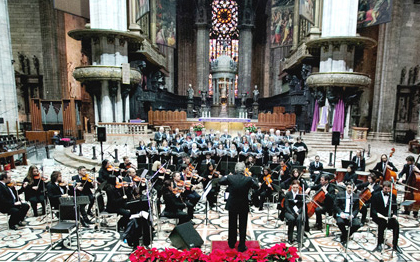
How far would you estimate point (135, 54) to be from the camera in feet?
64.5

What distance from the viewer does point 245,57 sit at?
35.0 metres

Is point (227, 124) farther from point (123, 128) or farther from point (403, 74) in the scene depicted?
point (403, 74)

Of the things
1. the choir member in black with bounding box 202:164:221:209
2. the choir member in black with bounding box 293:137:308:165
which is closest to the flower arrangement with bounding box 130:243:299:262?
the choir member in black with bounding box 202:164:221:209

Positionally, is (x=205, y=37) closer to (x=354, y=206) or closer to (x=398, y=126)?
(x=398, y=126)

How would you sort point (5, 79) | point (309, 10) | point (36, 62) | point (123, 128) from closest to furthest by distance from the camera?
point (5, 79) → point (123, 128) → point (309, 10) → point (36, 62)

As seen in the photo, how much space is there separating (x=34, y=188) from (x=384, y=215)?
27.9ft

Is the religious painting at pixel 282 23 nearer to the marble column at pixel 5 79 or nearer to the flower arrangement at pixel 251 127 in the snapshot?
the flower arrangement at pixel 251 127

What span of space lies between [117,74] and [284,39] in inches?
713

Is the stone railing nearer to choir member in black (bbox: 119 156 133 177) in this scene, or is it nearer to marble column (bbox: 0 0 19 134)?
marble column (bbox: 0 0 19 134)

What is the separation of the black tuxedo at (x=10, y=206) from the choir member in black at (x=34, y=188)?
455 mm

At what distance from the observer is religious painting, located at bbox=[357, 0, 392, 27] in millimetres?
17906

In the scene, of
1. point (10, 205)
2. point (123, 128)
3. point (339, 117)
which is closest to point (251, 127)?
point (339, 117)

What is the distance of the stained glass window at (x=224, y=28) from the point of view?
36844mm

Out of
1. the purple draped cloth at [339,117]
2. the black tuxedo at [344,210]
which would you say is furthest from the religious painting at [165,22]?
the black tuxedo at [344,210]
